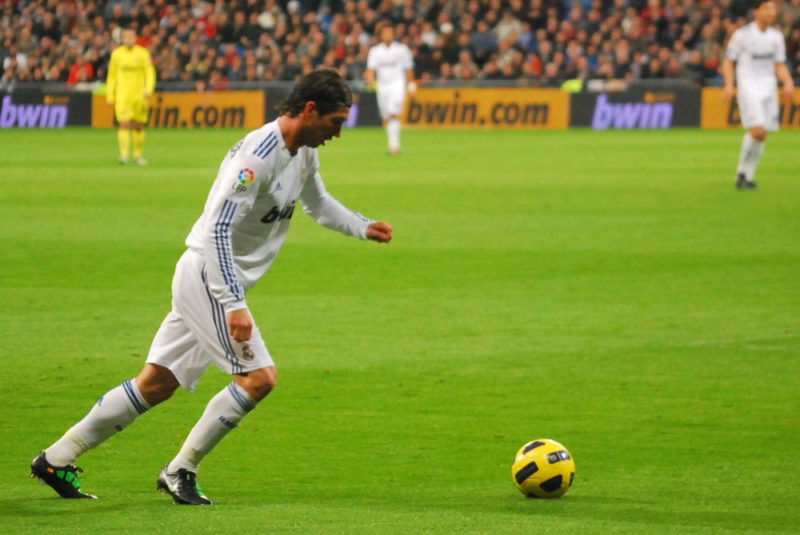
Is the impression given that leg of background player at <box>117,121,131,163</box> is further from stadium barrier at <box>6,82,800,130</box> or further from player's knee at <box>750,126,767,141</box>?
player's knee at <box>750,126,767,141</box>

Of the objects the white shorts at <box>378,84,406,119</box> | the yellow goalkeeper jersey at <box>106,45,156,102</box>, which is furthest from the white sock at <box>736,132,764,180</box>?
the yellow goalkeeper jersey at <box>106,45,156,102</box>

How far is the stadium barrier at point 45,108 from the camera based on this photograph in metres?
37.8

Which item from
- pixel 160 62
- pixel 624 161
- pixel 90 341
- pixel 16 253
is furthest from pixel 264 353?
pixel 160 62

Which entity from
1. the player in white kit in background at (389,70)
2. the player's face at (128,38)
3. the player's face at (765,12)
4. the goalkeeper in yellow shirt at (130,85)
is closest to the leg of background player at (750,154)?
the player's face at (765,12)

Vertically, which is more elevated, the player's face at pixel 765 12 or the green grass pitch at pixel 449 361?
the player's face at pixel 765 12

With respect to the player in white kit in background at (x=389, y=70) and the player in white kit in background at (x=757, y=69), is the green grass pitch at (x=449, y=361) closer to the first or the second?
the player in white kit in background at (x=757, y=69)

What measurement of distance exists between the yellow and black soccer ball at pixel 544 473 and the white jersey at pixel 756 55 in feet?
49.6

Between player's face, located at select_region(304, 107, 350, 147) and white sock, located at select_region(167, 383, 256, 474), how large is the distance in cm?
105

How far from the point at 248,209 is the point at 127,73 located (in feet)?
66.1

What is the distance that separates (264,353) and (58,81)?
124ft

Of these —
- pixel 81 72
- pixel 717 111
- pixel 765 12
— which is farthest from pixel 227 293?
pixel 81 72

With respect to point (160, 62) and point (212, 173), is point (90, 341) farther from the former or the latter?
point (160, 62)

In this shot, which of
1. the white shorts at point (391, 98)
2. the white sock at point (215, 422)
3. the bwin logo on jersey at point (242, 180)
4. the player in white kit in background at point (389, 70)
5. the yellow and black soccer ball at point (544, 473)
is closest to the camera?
the bwin logo on jersey at point (242, 180)

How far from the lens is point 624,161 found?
24.7m
